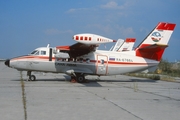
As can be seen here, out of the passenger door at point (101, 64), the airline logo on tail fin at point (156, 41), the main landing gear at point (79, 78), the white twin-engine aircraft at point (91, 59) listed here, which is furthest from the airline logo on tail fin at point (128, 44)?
the main landing gear at point (79, 78)

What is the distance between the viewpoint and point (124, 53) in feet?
72.0

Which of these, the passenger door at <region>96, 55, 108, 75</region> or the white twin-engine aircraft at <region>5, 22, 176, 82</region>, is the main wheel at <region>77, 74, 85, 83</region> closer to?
the white twin-engine aircraft at <region>5, 22, 176, 82</region>

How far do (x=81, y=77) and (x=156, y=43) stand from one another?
704cm

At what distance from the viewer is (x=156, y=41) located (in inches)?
870

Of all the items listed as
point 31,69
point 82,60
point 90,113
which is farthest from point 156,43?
point 90,113

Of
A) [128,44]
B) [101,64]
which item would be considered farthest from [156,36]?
[128,44]

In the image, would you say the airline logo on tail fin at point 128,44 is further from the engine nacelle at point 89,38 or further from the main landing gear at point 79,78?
the engine nacelle at point 89,38

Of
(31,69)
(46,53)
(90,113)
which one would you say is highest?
(46,53)

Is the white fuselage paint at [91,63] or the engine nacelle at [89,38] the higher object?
the engine nacelle at [89,38]

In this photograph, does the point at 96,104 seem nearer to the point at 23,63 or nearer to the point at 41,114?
the point at 41,114

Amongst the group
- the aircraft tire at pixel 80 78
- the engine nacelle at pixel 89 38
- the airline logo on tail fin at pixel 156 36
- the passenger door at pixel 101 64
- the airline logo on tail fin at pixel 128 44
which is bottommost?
the aircraft tire at pixel 80 78

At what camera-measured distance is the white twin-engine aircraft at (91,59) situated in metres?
19.8

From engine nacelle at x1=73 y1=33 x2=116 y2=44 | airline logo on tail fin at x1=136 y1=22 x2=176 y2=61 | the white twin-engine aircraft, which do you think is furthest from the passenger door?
engine nacelle at x1=73 y1=33 x2=116 y2=44

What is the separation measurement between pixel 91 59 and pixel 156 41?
20.4ft
